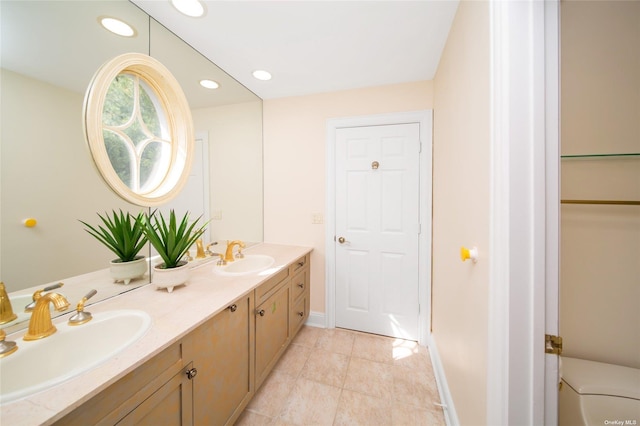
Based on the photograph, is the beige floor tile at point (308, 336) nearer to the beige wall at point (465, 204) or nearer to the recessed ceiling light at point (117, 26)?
the beige wall at point (465, 204)

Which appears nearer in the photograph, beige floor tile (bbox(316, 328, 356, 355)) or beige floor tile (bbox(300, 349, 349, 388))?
beige floor tile (bbox(300, 349, 349, 388))

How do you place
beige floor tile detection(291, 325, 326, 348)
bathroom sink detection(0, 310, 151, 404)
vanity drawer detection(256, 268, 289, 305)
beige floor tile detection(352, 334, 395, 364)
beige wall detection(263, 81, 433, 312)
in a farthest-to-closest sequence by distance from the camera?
beige wall detection(263, 81, 433, 312) < beige floor tile detection(291, 325, 326, 348) < beige floor tile detection(352, 334, 395, 364) < vanity drawer detection(256, 268, 289, 305) < bathroom sink detection(0, 310, 151, 404)

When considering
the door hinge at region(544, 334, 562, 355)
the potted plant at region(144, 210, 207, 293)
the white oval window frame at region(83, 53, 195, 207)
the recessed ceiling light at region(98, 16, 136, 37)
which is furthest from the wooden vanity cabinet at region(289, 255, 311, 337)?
the recessed ceiling light at region(98, 16, 136, 37)

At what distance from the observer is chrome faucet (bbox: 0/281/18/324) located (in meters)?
0.79

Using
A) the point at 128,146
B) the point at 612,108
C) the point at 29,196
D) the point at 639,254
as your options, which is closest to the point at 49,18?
the point at 128,146

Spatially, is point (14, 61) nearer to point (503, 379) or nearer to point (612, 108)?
point (503, 379)

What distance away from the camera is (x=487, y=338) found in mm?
836

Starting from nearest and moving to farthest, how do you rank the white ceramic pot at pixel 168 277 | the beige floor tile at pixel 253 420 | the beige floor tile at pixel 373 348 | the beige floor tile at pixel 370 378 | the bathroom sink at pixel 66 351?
the bathroom sink at pixel 66 351 < the white ceramic pot at pixel 168 277 < the beige floor tile at pixel 253 420 < the beige floor tile at pixel 370 378 < the beige floor tile at pixel 373 348

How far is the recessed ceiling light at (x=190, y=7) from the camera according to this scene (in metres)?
1.19

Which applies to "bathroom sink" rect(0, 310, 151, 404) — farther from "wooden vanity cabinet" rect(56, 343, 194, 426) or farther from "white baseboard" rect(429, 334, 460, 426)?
"white baseboard" rect(429, 334, 460, 426)

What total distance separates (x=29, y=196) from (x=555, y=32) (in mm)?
1938

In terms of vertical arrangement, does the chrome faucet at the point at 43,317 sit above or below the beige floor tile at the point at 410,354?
above

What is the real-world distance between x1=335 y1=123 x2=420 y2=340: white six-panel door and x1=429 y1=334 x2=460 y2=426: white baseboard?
0.26m

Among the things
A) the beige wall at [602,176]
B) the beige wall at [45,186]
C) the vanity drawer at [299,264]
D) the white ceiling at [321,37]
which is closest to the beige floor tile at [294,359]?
the vanity drawer at [299,264]
